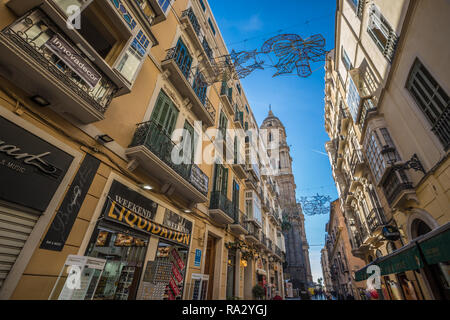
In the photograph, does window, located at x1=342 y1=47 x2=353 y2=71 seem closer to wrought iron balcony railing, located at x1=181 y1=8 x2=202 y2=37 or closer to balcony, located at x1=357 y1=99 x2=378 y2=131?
balcony, located at x1=357 y1=99 x2=378 y2=131

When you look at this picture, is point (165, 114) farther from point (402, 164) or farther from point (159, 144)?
point (402, 164)

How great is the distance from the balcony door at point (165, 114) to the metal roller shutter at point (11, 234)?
436 centimetres

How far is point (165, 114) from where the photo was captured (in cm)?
772

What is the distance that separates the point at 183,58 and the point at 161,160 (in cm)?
592

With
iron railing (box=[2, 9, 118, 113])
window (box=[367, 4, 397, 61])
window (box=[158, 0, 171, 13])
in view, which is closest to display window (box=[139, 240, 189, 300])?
iron railing (box=[2, 9, 118, 113])

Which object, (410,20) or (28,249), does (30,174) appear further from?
(410,20)

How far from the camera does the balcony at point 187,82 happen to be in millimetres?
7980

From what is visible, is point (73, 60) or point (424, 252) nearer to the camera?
point (73, 60)

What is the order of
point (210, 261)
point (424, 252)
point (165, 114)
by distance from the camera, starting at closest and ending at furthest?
point (424, 252), point (165, 114), point (210, 261)

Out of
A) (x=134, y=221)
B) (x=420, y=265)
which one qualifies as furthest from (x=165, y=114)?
(x=420, y=265)

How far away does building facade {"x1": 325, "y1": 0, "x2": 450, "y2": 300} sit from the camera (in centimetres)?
623

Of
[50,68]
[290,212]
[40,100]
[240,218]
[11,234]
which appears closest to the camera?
[11,234]

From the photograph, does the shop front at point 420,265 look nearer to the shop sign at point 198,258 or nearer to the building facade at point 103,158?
the building facade at point 103,158

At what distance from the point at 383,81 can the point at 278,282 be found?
19484 mm
